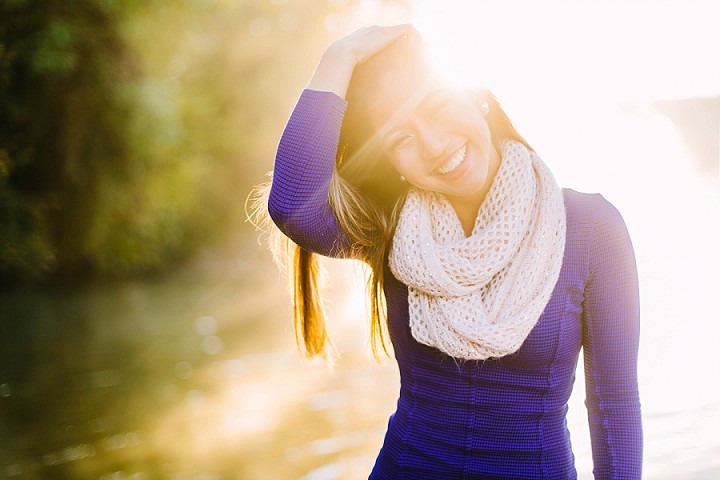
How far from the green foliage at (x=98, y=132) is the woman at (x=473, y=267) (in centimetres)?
1013

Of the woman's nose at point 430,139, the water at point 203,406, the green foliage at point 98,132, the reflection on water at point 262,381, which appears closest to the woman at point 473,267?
the woman's nose at point 430,139

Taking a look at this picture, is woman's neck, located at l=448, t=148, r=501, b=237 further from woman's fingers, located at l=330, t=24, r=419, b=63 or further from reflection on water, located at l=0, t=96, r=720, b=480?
reflection on water, located at l=0, t=96, r=720, b=480

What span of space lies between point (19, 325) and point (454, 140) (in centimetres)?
948

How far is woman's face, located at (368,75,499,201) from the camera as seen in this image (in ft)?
4.52

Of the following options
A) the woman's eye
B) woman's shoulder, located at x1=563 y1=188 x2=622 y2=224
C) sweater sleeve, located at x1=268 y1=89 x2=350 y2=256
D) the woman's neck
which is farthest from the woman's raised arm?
woman's shoulder, located at x1=563 y1=188 x2=622 y2=224

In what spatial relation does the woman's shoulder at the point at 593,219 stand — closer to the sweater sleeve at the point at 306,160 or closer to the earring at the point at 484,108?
the earring at the point at 484,108

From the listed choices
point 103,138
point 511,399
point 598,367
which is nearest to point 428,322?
point 511,399

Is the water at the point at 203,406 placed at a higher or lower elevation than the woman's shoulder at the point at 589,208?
lower

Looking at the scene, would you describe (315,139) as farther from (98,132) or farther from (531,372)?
(98,132)

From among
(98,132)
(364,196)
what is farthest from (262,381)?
(98,132)

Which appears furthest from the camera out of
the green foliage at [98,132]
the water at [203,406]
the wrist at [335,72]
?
the green foliage at [98,132]

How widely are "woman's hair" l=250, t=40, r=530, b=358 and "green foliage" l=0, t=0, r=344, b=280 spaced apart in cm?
996

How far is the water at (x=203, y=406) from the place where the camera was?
4527 mm

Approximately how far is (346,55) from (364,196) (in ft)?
0.98
